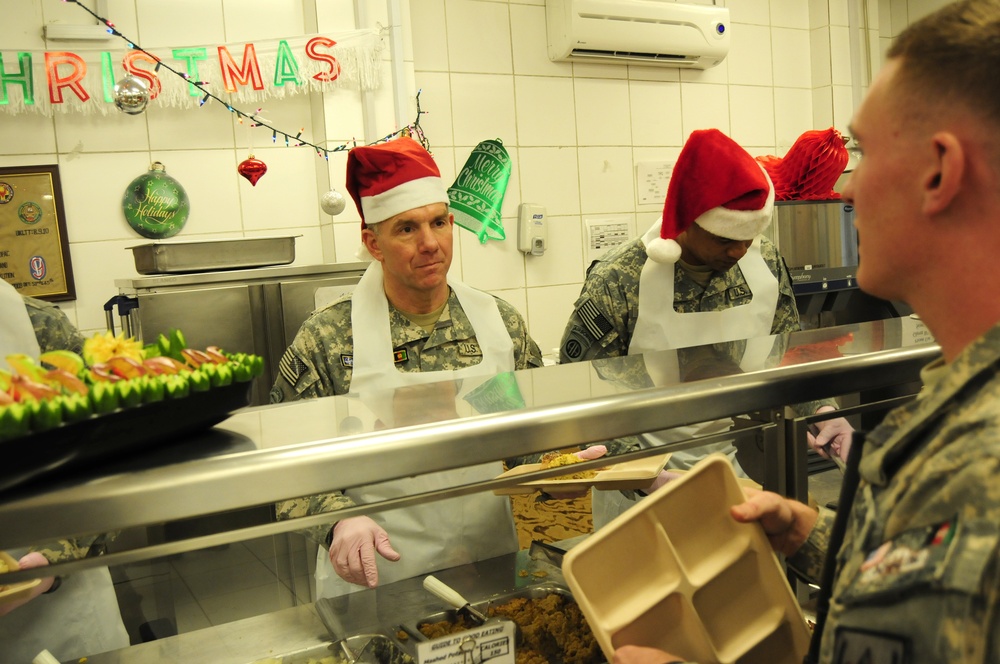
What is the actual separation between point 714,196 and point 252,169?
2.08m

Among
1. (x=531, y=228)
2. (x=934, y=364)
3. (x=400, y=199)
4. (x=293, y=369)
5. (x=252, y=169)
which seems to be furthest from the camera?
(x=531, y=228)

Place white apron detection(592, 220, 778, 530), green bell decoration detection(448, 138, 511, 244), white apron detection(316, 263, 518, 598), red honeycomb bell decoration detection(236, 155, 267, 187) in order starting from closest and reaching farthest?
white apron detection(316, 263, 518, 598) < white apron detection(592, 220, 778, 530) < red honeycomb bell decoration detection(236, 155, 267, 187) < green bell decoration detection(448, 138, 511, 244)

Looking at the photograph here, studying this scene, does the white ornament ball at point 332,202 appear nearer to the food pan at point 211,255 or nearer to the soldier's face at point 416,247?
the food pan at point 211,255

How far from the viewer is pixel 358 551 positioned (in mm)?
1369

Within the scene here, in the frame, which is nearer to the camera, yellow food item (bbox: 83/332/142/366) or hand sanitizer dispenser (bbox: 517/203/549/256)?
yellow food item (bbox: 83/332/142/366)

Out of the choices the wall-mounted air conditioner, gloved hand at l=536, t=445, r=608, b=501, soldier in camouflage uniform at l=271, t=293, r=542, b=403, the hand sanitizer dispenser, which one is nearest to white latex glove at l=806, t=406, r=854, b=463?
gloved hand at l=536, t=445, r=608, b=501

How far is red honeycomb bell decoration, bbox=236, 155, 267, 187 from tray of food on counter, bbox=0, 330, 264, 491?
2812 millimetres

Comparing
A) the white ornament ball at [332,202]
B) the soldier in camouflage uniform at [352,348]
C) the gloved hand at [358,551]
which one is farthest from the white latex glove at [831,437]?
the white ornament ball at [332,202]

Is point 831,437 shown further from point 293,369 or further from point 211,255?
point 211,255

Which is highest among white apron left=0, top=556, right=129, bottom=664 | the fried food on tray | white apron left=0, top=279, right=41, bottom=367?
white apron left=0, top=279, right=41, bottom=367

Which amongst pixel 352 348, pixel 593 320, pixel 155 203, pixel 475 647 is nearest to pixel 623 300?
pixel 593 320

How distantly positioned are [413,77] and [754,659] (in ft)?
11.8

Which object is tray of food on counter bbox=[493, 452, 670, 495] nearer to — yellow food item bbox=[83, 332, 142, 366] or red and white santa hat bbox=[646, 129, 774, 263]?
yellow food item bbox=[83, 332, 142, 366]

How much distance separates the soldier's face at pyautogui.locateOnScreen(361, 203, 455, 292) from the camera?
2.31m
